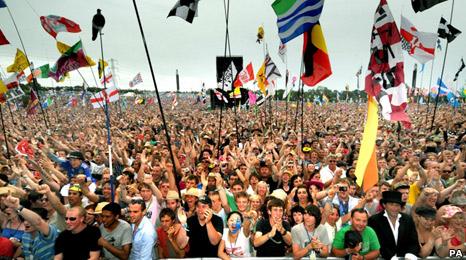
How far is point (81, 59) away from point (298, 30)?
711cm

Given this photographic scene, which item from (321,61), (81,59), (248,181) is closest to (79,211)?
(248,181)

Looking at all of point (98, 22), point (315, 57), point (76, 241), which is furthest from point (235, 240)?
point (98, 22)

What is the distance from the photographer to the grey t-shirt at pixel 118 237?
156 inches

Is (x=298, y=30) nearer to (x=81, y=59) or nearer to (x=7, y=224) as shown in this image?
(x=7, y=224)

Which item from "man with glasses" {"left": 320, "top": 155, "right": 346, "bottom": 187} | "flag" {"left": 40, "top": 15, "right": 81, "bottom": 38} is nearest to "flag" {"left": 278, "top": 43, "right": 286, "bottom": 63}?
"man with glasses" {"left": 320, "top": 155, "right": 346, "bottom": 187}

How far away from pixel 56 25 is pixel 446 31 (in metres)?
14.0

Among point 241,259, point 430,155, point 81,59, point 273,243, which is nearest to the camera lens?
point 241,259

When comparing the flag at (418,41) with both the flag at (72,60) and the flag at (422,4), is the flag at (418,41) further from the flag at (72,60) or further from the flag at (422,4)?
the flag at (72,60)

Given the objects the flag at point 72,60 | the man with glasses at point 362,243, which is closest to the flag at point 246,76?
the flag at point 72,60

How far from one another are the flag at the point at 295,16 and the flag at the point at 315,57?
0.55 feet

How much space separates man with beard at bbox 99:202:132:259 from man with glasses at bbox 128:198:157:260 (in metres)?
0.09

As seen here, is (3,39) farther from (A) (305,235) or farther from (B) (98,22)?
(A) (305,235)

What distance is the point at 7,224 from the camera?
457 cm

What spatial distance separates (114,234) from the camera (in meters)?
4.01
